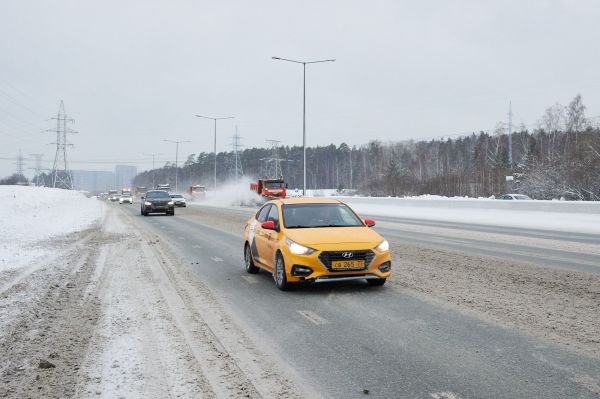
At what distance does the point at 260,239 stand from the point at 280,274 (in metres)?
1.41

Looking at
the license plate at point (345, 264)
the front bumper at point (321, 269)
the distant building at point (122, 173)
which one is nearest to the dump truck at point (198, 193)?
the front bumper at point (321, 269)

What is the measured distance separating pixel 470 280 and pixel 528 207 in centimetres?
2033

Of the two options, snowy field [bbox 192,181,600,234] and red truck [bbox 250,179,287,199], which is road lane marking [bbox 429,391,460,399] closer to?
snowy field [bbox 192,181,600,234]

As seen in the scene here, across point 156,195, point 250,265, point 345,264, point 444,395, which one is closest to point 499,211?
point 156,195

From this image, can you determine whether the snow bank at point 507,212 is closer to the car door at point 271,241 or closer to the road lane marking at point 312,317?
the car door at point 271,241

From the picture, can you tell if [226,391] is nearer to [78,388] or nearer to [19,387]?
[78,388]

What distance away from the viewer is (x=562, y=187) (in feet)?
136

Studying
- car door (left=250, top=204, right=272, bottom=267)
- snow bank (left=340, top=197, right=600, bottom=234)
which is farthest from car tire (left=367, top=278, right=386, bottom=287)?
snow bank (left=340, top=197, right=600, bottom=234)

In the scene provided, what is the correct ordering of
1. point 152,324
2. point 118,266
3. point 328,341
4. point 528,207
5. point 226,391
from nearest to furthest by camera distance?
point 226,391 → point 328,341 → point 152,324 → point 118,266 → point 528,207

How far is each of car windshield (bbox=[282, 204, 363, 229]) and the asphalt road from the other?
1.11 metres

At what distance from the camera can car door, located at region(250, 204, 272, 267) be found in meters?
9.48

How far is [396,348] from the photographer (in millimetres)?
5371

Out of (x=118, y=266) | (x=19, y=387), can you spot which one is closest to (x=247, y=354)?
(x=19, y=387)

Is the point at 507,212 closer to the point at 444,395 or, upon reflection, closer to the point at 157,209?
the point at 157,209
